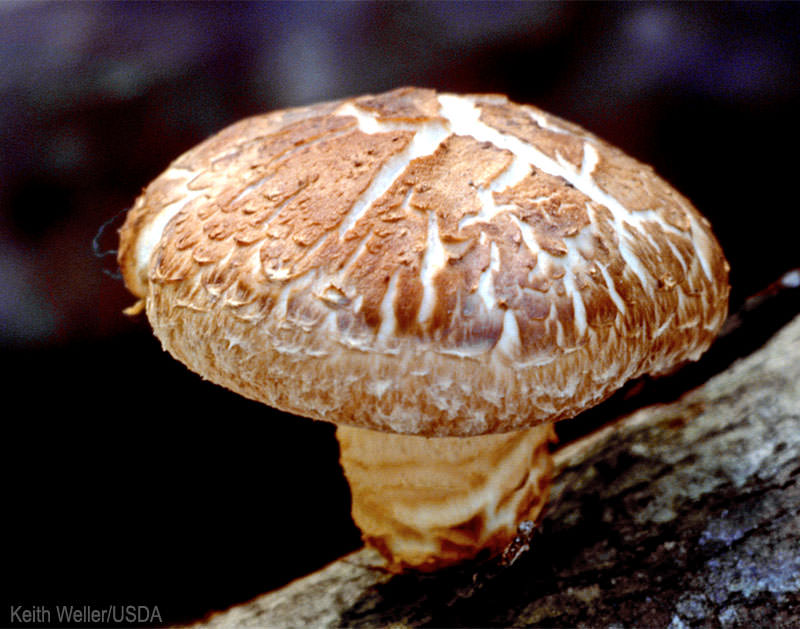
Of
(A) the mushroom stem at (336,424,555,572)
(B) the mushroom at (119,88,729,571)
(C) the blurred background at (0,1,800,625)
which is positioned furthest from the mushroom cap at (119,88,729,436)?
(C) the blurred background at (0,1,800,625)

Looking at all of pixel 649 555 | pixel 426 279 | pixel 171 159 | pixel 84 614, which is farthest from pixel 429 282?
pixel 84 614

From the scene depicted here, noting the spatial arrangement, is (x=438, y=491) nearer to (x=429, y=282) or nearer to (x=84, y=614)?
(x=429, y=282)

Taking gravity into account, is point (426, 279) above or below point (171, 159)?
below

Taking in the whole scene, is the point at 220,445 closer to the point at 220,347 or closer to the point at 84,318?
the point at 84,318

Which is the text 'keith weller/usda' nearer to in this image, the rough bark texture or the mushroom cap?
the rough bark texture

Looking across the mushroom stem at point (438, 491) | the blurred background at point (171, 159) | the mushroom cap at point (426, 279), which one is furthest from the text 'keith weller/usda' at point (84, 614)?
the mushroom cap at point (426, 279)

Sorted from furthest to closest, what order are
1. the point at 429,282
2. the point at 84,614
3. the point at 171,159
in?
the point at 171,159, the point at 84,614, the point at 429,282

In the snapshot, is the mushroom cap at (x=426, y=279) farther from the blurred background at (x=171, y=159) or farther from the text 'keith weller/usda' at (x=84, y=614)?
the text 'keith weller/usda' at (x=84, y=614)

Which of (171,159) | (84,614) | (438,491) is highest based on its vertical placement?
(171,159)
